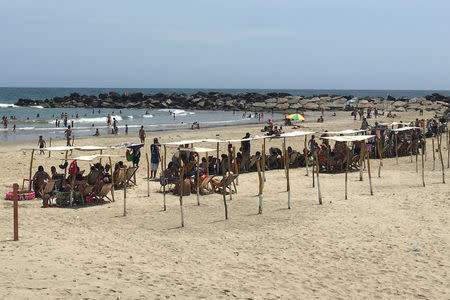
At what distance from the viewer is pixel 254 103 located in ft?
228

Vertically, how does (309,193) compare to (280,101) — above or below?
below

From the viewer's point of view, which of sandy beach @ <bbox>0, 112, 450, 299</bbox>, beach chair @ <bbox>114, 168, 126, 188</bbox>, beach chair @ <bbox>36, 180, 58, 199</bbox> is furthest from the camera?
beach chair @ <bbox>114, 168, 126, 188</bbox>

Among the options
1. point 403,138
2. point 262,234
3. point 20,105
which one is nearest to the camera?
point 262,234

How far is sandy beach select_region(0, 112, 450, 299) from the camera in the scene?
6.47 meters

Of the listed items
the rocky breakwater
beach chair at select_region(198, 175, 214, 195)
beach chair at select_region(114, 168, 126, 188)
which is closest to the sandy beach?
beach chair at select_region(198, 175, 214, 195)

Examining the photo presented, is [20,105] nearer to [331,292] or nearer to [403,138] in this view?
[403,138]

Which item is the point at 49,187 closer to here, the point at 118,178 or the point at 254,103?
the point at 118,178

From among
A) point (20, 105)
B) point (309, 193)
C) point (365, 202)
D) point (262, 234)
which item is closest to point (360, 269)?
point (262, 234)

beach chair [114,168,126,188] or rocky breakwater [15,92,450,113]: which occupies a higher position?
rocky breakwater [15,92,450,113]

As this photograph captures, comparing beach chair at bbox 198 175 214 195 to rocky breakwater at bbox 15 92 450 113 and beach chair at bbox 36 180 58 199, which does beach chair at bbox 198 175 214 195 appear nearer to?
beach chair at bbox 36 180 58 199

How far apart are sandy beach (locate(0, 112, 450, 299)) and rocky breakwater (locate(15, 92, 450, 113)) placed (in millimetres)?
48079

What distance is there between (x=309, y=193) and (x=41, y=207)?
253 inches

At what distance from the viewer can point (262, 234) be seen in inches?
359

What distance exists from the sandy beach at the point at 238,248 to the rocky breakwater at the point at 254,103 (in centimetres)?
4808
